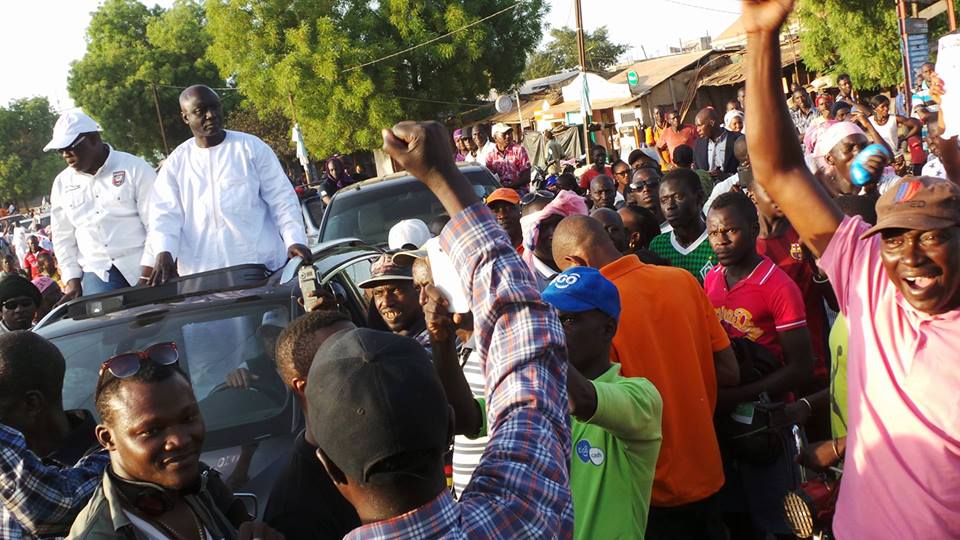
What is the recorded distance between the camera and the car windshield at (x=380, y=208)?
905cm

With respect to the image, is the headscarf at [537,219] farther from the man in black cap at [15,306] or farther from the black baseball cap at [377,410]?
the man in black cap at [15,306]

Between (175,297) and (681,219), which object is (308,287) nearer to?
(175,297)

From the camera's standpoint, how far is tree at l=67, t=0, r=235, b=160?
49312 mm

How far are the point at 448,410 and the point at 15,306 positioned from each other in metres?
5.10

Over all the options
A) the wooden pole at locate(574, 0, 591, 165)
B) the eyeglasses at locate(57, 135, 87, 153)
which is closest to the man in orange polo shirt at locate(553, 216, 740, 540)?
the eyeglasses at locate(57, 135, 87, 153)

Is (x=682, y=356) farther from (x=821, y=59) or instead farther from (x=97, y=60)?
(x=97, y=60)

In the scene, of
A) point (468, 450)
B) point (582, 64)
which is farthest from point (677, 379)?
point (582, 64)

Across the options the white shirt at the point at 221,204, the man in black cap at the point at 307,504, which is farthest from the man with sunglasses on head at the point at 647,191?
the man in black cap at the point at 307,504

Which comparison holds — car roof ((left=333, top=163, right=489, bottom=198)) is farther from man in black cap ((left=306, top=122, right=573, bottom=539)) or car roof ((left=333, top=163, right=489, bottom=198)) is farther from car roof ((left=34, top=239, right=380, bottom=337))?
man in black cap ((left=306, top=122, right=573, bottom=539))

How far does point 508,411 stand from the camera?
5.90 feet

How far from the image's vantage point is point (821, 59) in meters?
25.7

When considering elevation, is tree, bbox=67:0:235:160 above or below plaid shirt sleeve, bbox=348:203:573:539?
above

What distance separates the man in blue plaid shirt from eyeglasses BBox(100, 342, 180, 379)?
0.28 metres

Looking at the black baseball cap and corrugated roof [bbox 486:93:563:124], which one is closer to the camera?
the black baseball cap
